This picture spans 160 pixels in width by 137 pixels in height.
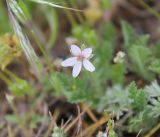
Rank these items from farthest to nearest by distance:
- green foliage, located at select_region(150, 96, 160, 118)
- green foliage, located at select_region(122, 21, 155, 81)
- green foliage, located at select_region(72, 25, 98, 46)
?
green foliage, located at select_region(72, 25, 98, 46)
green foliage, located at select_region(122, 21, 155, 81)
green foliage, located at select_region(150, 96, 160, 118)

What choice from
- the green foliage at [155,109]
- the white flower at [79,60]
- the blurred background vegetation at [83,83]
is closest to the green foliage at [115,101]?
the blurred background vegetation at [83,83]

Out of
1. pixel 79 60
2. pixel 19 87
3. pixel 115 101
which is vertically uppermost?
pixel 79 60

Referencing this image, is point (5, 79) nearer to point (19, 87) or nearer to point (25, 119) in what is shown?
point (19, 87)

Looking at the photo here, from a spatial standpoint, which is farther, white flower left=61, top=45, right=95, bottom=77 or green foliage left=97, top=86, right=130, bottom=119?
green foliage left=97, top=86, right=130, bottom=119

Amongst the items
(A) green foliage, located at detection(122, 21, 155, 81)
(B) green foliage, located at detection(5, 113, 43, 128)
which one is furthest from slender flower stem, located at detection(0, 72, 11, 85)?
(A) green foliage, located at detection(122, 21, 155, 81)

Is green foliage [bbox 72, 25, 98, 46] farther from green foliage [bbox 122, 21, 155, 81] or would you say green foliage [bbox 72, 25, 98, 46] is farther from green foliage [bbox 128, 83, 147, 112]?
green foliage [bbox 128, 83, 147, 112]

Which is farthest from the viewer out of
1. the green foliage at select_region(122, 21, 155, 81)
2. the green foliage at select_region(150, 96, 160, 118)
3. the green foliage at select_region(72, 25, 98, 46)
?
the green foliage at select_region(72, 25, 98, 46)

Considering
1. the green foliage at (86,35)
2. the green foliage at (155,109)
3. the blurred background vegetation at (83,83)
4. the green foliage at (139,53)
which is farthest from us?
the green foliage at (86,35)

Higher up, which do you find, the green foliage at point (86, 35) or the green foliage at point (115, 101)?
the green foliage at point (86, 35)

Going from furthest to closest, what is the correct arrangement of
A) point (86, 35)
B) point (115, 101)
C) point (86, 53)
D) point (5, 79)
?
1. point (86, 35)
2. point (5, 79)
3. point (115, 101)
4. point (86, 53)

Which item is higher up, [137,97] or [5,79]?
[5,79]

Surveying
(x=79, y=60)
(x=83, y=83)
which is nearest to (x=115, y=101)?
(x=83, y=83)

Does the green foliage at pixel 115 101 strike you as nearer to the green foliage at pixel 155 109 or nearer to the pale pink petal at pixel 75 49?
the green foliage at pixel 155 109
